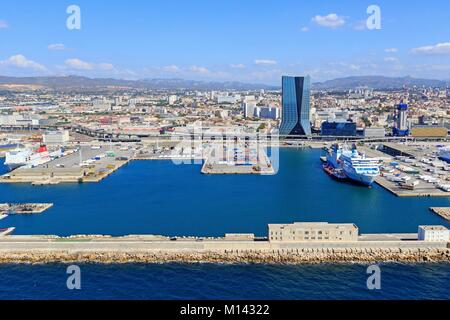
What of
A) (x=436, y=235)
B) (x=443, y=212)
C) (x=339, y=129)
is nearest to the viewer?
(x=436, y=235)

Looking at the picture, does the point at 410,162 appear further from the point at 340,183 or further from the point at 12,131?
the point at 12,131

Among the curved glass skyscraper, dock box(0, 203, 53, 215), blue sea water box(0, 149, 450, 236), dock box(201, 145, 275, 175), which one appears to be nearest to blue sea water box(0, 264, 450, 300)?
blue sea water box(0, 149, 450, 236)

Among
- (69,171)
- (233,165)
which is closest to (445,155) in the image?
(233,165)

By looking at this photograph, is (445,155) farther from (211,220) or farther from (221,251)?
(221,251)

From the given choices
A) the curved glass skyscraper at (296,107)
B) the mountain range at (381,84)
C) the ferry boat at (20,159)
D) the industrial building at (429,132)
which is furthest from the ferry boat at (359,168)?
the mountain range at (381,84)

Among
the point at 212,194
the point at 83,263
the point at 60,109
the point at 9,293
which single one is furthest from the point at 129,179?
the point at 60,109

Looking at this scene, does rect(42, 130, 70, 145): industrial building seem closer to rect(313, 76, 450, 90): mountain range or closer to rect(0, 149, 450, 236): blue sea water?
rect(0, 149, 450, 236): blue sea water

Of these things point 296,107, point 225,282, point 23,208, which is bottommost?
point 225,282
